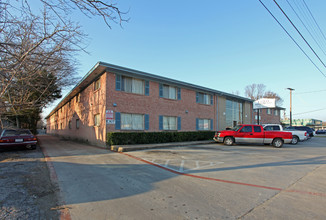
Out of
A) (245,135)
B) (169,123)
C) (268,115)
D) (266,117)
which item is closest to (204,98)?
(169,123)

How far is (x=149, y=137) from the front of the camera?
14445 mm

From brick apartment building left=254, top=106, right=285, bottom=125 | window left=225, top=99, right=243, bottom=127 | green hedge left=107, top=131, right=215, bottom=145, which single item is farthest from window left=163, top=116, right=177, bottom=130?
brick apartment building left=254, top=106, right=285, bottom=125

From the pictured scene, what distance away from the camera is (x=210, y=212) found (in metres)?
3.44

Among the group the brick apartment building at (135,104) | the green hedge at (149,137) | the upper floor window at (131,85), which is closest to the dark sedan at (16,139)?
the brick apartment building at (135,104)

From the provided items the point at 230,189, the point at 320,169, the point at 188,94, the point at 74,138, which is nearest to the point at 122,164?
the point at 230,189

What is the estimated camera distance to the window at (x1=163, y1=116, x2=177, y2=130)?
1717 cm

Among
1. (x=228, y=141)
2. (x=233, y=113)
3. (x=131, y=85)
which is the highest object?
(x=131, y=85)

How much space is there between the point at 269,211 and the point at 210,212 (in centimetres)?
114

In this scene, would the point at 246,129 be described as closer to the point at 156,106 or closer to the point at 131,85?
the point at 156,106

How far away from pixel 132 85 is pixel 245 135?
975cm

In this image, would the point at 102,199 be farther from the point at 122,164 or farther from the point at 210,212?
the point at 122,164

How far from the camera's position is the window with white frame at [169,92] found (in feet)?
56.9

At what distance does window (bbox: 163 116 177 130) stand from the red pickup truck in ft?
16.2

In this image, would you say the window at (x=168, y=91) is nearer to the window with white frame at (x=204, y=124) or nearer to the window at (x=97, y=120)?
the window with white frame at (x=204, y=124)
